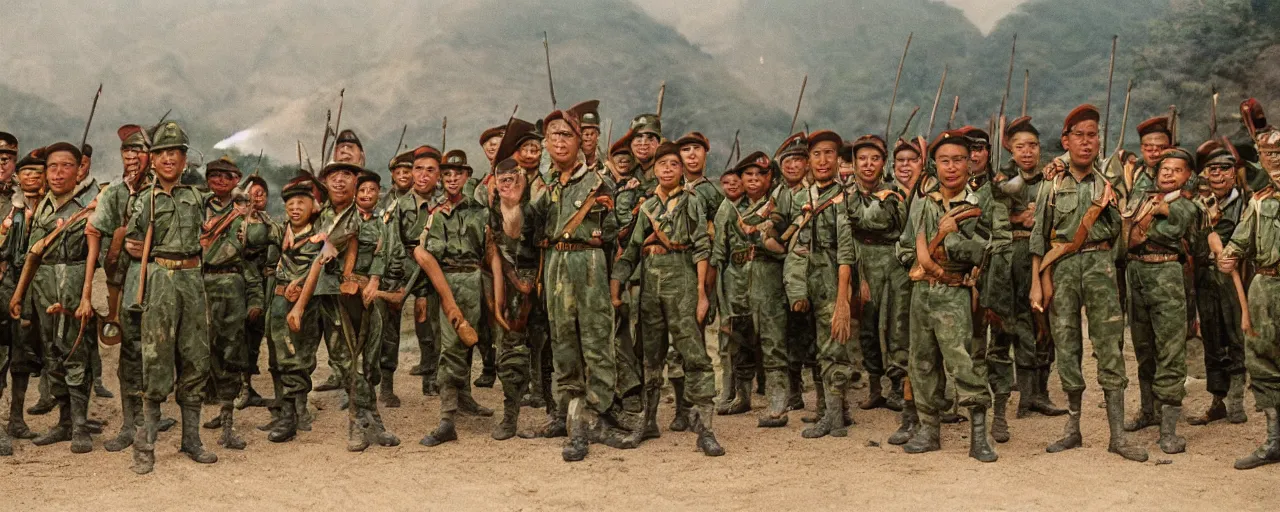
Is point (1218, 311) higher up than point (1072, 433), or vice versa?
point (1218, 311)

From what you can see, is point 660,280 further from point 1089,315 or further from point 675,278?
point 1089,315

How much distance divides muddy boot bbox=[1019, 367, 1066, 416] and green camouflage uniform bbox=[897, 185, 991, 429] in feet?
5.41

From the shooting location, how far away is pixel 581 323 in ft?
22.1

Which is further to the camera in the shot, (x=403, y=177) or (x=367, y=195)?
(x=403, y=177)

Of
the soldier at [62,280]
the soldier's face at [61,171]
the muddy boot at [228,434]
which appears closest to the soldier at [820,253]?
the muddy boot at [228,434]

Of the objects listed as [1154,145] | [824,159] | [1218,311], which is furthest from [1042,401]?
[824,159]

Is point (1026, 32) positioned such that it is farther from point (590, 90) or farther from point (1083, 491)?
point (1083, 491)

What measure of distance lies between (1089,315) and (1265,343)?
1074 millimetres

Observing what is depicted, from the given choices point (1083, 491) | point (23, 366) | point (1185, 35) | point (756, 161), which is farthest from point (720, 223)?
point (1185, 35)

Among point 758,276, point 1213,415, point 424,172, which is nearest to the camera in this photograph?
point 1213,415

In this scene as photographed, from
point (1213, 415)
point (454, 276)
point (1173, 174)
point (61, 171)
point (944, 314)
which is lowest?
point (1213, 415)

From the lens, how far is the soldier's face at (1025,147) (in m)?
7.12

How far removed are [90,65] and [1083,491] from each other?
2480 cm

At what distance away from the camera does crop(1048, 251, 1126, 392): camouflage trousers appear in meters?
6.41
